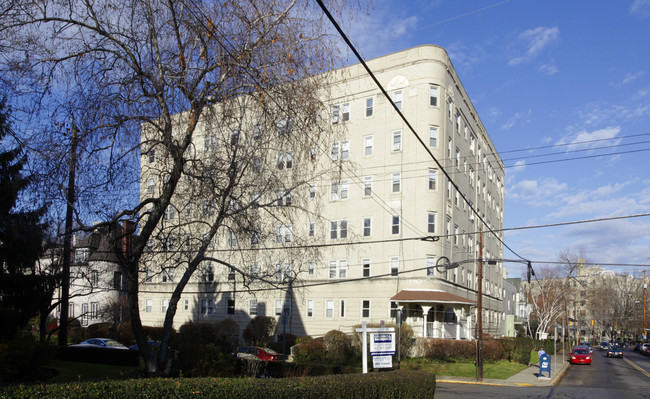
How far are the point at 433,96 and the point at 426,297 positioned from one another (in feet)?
51.6

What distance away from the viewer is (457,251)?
155 feet

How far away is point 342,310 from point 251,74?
33.1m

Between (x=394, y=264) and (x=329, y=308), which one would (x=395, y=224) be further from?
(x=329, y=308)

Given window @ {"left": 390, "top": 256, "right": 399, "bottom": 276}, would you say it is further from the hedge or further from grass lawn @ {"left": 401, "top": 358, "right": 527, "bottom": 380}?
the hedge

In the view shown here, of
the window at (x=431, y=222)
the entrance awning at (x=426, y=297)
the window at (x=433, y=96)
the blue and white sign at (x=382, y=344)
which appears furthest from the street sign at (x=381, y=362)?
the window at (x=433, y=96)

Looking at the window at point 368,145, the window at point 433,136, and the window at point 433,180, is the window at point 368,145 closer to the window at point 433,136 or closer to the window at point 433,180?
the window at point 433,136

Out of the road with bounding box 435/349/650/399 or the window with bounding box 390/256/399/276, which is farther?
the window with bounding box 390/256/399/276

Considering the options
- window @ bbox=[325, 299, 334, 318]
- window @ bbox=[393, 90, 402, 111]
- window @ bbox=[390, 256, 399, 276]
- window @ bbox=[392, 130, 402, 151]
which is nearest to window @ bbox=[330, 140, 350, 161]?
window @ bbox=[392, 130, 402, 151]

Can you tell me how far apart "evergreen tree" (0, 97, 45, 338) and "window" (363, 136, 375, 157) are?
2856 centimetres

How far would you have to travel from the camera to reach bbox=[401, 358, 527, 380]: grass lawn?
33.8 meters

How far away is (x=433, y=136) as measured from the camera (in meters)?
43.0

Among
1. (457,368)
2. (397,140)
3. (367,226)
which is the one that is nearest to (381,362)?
(457,368)

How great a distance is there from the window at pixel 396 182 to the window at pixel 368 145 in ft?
9.67

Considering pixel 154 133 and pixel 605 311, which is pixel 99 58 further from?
pixel 605 311
